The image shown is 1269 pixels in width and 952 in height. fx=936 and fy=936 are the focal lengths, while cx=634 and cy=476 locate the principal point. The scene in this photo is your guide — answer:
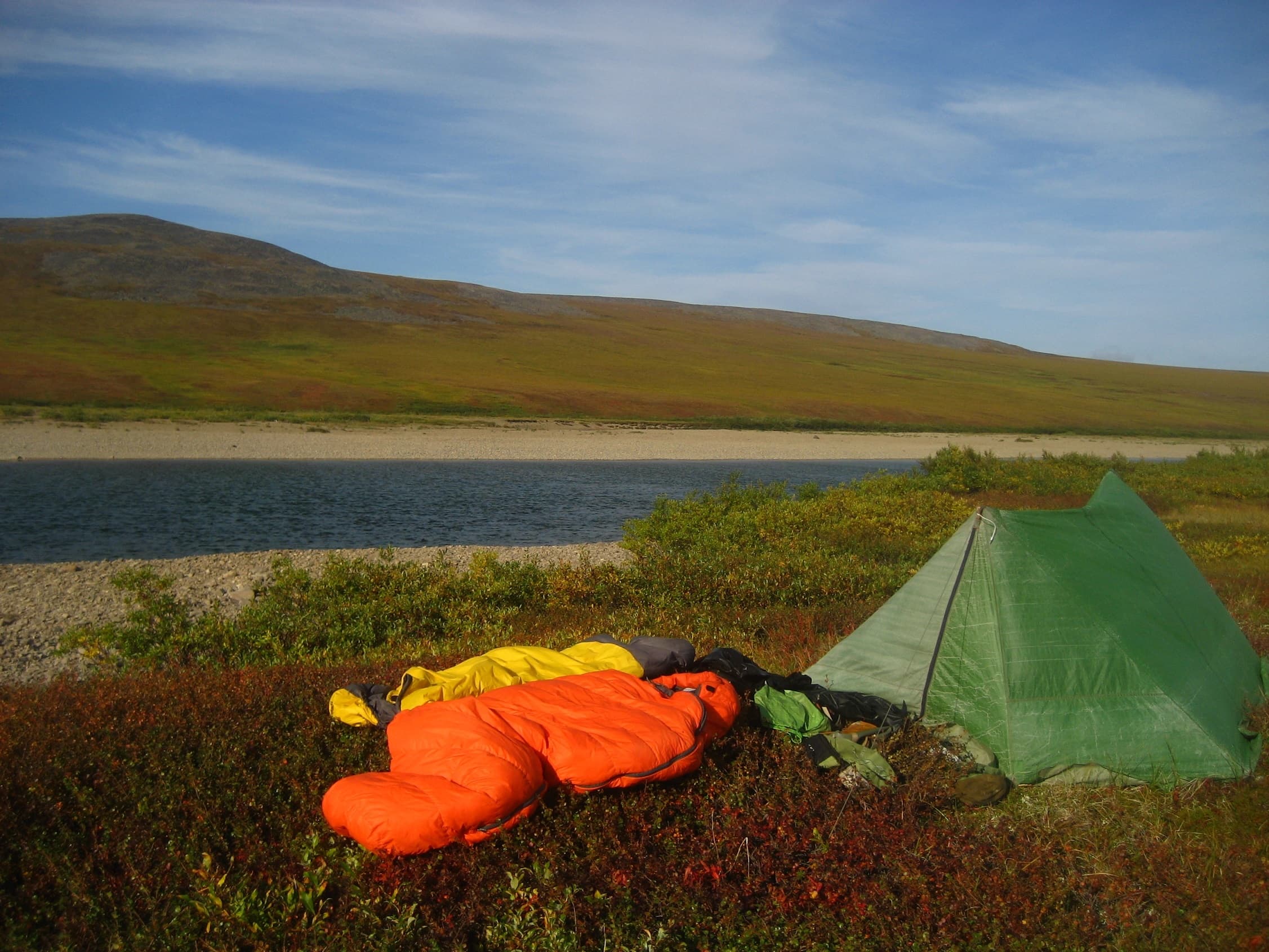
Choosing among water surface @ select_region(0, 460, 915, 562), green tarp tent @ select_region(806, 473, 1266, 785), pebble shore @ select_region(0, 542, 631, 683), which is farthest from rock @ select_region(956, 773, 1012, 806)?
water surface @ select_region(0, 460, 915, 562)

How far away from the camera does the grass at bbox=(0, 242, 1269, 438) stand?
51969 millimetres

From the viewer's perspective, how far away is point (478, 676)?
579 centimetres

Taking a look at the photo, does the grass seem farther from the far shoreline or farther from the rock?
the rock

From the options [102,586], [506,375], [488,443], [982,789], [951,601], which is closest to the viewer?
[982,789]

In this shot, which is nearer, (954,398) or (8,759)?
(8,759)

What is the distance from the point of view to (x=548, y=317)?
369 ft

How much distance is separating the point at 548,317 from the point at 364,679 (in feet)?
355

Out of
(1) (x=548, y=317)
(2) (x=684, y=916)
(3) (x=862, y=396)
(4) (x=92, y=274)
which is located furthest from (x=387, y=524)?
(1) (x=548, y=317)

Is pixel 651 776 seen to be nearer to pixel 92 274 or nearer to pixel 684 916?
pixel 684 916

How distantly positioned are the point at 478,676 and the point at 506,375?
64.4m

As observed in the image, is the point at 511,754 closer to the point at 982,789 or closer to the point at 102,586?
the point at 982,789

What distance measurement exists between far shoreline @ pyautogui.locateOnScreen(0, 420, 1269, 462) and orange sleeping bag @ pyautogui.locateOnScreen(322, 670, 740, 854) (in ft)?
101

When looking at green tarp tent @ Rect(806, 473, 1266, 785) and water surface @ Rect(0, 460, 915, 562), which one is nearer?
green tarp tent @ Rect(806, 473, 1266, 785)

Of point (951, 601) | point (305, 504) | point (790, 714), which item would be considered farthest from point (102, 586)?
point (951, 601)
